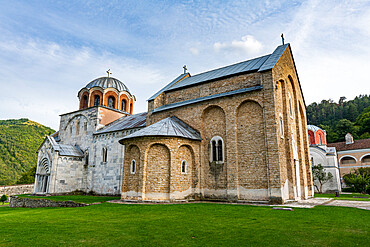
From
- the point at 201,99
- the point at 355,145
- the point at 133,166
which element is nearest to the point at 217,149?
the point at 201,99

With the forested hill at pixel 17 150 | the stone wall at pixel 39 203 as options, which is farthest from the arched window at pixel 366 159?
the forested hill at pixel 17 150

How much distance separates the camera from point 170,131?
1577cm

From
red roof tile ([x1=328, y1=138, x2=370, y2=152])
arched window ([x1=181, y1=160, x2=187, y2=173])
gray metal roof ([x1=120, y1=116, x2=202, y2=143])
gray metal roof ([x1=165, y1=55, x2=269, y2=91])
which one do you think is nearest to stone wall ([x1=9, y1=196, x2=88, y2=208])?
gray metal roof ([x1=120, y1=116, x2=202, y2=143])

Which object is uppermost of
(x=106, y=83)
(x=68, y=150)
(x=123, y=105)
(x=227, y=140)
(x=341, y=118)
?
(x=341, y=118)

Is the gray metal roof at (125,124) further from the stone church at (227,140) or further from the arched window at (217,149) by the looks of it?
the arched window at (217,149)

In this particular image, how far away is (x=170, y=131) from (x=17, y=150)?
6187cm

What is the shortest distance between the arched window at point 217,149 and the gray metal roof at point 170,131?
3.57 feet

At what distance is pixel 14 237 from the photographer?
6.06 meters

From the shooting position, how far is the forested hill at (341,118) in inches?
2174

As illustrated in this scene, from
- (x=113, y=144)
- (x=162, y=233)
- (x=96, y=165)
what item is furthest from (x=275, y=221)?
(x=96, y=165)

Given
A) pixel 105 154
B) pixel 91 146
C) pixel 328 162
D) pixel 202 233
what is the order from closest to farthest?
1. pixel 202 233
2. pixel 105 154
3. pixel 91 146
4. pixel 328 162

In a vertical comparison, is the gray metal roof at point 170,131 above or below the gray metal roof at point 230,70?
below

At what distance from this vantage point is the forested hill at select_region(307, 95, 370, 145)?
181 feet

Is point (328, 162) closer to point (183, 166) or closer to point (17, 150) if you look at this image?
point (183, 166)
